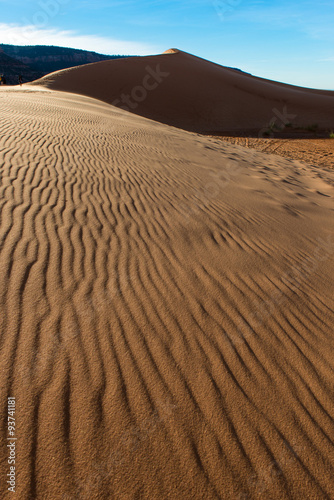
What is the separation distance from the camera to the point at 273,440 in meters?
2.01

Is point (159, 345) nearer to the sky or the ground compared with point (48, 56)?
nearer to the ground

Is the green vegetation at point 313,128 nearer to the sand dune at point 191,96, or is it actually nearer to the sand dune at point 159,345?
the sand dune at point 191,96

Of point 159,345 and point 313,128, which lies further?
point 313,128

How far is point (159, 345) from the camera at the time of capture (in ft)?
8.14

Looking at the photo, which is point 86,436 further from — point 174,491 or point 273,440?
point 273,440

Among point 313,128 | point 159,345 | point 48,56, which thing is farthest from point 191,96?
point 48,56

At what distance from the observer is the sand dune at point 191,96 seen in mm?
23641

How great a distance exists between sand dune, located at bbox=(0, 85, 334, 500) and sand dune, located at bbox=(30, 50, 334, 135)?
17.8m

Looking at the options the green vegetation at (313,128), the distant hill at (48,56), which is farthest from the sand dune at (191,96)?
the distant hill at (48,56)

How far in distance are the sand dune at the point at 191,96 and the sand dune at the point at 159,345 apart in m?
17.8

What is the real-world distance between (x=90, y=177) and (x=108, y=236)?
211cm

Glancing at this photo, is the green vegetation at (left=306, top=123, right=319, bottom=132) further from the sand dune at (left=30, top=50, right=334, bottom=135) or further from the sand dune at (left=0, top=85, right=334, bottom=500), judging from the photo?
the sand dune at (left=0, top=85, right=334, bottom=500)

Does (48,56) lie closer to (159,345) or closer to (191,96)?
(191,96)

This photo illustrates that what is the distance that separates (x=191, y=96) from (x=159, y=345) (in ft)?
91.6
